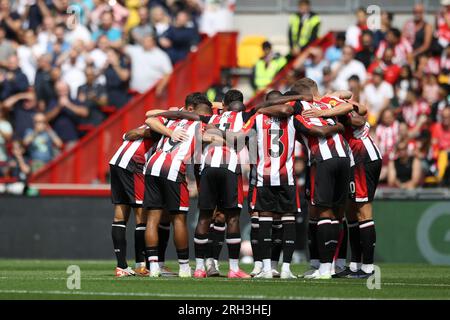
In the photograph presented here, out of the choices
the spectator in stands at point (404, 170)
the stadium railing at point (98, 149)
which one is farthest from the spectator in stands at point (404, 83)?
the stadium railing at point (98, 149)

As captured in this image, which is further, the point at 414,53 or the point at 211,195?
the point at 414,53

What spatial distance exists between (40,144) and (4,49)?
10.00 ft

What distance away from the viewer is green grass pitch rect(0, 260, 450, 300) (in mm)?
12966

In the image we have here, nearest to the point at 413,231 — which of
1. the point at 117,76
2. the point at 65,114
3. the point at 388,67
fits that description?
the point at 388,67

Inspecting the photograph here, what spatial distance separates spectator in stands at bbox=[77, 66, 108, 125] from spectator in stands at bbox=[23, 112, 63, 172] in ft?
3.08

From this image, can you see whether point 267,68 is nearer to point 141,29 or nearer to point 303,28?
point 303,28

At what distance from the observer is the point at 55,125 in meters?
26.6

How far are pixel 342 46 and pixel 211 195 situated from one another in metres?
10.5

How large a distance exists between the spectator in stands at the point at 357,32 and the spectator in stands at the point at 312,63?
624 millimetres

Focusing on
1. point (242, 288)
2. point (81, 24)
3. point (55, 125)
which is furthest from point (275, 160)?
point (81, 24)

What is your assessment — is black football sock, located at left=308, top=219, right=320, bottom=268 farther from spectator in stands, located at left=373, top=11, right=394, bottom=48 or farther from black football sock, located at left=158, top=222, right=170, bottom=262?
spectator in stands, located at left=373, top=11, right=394, bottom=48

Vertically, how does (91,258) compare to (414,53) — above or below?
below

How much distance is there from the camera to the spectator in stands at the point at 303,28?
26.2 meters
